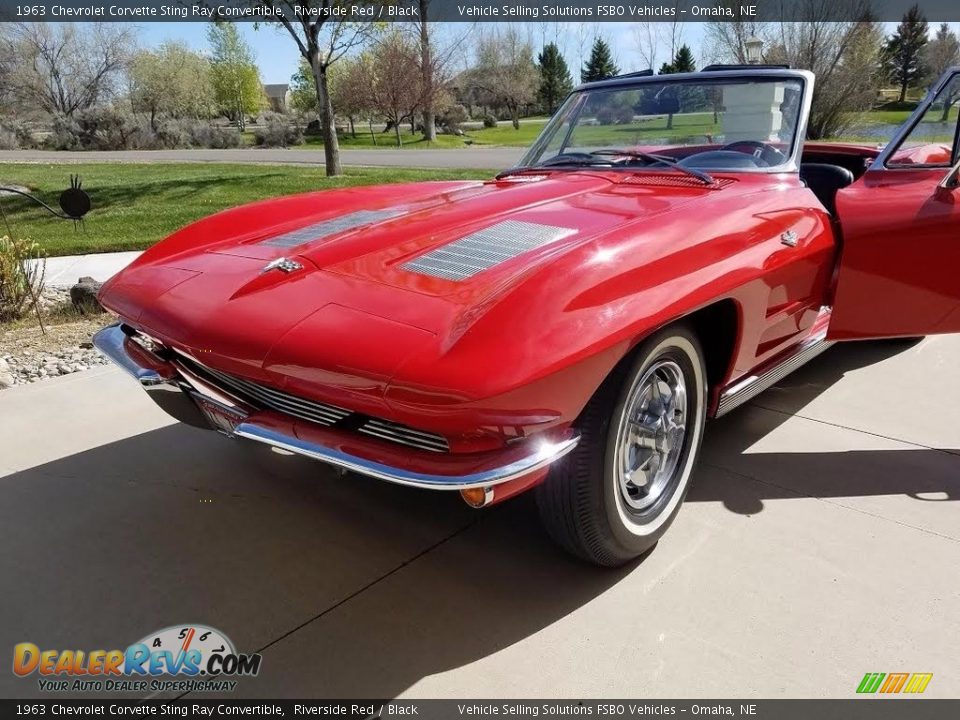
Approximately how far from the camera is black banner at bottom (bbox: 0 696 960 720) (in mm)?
1776

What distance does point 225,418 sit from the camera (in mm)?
2188

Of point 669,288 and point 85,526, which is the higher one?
point 669,288

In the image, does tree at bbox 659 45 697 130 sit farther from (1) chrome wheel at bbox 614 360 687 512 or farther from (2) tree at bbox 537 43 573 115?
(2) tree at bbox 537 43 573 115

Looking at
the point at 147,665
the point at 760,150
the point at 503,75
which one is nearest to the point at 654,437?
the point at 760,150

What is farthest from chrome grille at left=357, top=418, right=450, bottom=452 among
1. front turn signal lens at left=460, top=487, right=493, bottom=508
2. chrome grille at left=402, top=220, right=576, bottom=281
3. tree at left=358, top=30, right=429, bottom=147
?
tree at left=358, top=30, right=429, bottom=147

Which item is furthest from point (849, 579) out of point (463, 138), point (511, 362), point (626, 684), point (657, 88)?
point (463, 138)

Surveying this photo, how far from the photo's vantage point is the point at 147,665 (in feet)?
6.46

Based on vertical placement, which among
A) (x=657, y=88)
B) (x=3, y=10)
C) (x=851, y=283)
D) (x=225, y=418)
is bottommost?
(x=225, y=418)

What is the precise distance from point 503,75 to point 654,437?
157 ft

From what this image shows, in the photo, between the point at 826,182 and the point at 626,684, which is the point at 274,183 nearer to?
the point at 826,182

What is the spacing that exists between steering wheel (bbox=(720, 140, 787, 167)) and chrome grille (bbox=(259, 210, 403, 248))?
1.48m

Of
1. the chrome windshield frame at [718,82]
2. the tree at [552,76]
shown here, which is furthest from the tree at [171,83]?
the chrome windshield frame at [718,82]

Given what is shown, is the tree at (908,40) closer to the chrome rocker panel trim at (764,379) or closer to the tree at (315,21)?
the tree at (315,21)

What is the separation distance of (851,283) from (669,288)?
1169mm
